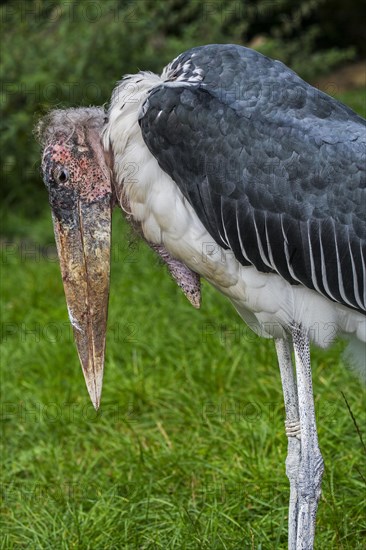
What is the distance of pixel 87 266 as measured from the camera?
127 inches

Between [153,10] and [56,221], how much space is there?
5.69m

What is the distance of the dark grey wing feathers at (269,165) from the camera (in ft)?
9.72

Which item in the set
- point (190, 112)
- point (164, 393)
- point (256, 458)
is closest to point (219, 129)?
point (190, 112)

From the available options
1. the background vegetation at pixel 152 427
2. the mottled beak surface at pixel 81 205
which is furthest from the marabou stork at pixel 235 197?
the background vegetation at pixel 152 427

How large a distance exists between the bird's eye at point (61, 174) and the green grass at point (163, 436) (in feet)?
1.19

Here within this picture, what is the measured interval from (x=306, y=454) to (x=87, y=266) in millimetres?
917

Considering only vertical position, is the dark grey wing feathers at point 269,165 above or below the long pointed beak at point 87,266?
above

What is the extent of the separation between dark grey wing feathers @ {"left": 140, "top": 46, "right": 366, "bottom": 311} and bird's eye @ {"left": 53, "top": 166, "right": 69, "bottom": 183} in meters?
0.31

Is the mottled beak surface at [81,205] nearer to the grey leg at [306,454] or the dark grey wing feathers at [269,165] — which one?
the dark grey wing feathers at [269,165]

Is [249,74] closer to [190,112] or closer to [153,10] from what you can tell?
[190,112]

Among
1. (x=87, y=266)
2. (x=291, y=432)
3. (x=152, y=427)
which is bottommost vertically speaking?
(x=152, y=427)

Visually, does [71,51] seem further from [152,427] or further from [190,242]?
[190,242]

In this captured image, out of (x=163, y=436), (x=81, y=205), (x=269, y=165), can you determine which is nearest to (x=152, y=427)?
(x=163, y=436)

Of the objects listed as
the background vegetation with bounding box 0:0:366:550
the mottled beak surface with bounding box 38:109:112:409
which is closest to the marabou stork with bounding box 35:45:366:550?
the mottled beak surface with bounding box 38:109:112:409
